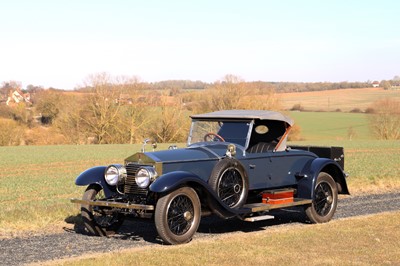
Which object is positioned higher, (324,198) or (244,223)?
(324,198)

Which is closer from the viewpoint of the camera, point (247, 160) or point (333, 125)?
point (247, 160)

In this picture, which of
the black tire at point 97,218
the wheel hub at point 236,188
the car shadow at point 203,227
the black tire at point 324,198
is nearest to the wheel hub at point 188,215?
the car shadow at point 203,227

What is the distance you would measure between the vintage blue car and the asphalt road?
14.4 inches

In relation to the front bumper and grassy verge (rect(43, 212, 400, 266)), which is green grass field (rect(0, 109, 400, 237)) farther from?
grassy verge (rect(43, 212, 400, 266))

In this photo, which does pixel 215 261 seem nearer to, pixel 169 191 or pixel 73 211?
pixel 169 191

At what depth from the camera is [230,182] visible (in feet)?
31.9

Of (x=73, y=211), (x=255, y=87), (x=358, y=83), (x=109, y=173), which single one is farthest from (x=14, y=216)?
(x=358, y=83)

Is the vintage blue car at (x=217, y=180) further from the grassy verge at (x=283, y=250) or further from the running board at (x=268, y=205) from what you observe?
the grassy verge at (x=283, y=250)

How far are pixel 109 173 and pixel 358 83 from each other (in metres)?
103

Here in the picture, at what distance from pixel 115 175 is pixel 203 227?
201 centimetres

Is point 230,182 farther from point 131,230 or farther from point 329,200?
point 329,200

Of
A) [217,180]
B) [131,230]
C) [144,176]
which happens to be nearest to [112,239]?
[131,230]

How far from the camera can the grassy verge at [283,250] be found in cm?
773

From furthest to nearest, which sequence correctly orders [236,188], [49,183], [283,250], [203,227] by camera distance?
1. [49,183]
2. [203,227]
3. [236,188]
4. [283,250]
